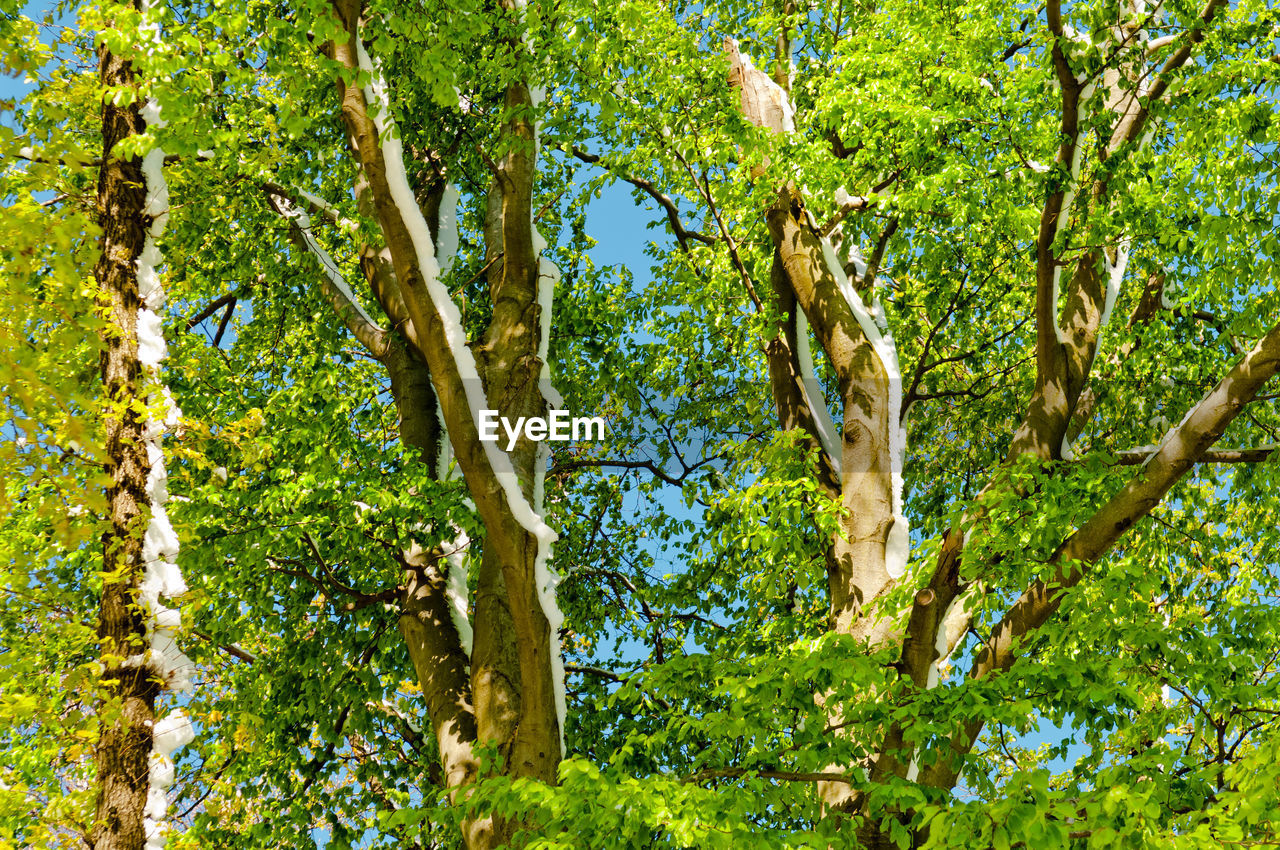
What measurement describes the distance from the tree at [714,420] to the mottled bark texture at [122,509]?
191 mm

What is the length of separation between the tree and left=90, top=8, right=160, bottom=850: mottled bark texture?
191 mm

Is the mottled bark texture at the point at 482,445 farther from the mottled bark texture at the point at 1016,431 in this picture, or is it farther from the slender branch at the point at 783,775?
the mottled bark texture at the point at 1016,431

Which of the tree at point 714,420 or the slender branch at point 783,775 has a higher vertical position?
the tree at point 714,420

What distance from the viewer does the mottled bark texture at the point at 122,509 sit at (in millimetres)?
7086

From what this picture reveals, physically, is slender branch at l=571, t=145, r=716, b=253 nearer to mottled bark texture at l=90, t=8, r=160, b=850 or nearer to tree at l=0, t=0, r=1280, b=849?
tree at l=0, t=0, r=1280, b=849

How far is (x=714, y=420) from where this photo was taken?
524 inches

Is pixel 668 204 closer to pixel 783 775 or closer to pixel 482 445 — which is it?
pixel 482 445

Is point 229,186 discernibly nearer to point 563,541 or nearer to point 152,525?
point 152,525

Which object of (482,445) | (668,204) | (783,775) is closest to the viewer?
(783,775)

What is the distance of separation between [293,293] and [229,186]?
1930mm

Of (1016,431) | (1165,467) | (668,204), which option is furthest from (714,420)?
(1165,467)

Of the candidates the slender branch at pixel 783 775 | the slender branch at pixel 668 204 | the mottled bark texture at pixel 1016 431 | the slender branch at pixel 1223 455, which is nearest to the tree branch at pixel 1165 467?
the mottled bark texture at pixel 1016 431

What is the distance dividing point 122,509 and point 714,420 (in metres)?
7.24

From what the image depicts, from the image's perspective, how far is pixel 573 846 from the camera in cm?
581
